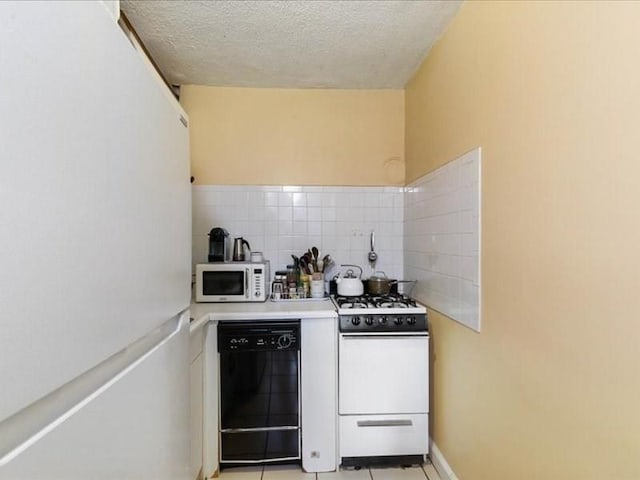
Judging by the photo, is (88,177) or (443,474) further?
(443,474)

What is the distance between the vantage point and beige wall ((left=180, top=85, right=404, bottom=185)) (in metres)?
2.52

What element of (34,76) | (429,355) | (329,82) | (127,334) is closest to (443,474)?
(429,355)

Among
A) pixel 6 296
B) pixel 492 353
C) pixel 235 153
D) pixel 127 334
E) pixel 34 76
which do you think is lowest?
pixel 492 353

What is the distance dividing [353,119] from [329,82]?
12.5 inches

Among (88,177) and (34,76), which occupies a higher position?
(34,76)

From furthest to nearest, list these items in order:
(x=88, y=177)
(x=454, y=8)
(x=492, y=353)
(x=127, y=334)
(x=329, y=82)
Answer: (x=329, y=82), (x=454, y=8), (x=492, y=353), (x=127, y=334), (x=88, y=177)

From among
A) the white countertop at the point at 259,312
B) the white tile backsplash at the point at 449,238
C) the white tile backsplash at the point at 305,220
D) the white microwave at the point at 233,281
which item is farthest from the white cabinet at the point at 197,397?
the white tile backsplash at the point at 449,238

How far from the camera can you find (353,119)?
2576 mm

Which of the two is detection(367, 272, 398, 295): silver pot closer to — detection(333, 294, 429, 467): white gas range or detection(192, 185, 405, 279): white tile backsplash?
detection(192, 185, 405, 279): white tile backsplash

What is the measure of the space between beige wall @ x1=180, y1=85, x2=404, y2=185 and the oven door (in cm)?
123

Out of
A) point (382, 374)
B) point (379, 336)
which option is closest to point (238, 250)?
point (379, 336)

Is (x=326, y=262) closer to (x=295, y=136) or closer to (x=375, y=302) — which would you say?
(x=375, y=302)

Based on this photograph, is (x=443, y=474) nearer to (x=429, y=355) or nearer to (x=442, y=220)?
(x=429, y=355)

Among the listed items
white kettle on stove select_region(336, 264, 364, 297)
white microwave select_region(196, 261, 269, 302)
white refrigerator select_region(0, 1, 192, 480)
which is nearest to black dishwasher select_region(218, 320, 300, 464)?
white microwave select_region(196, 261, 269, 302)
